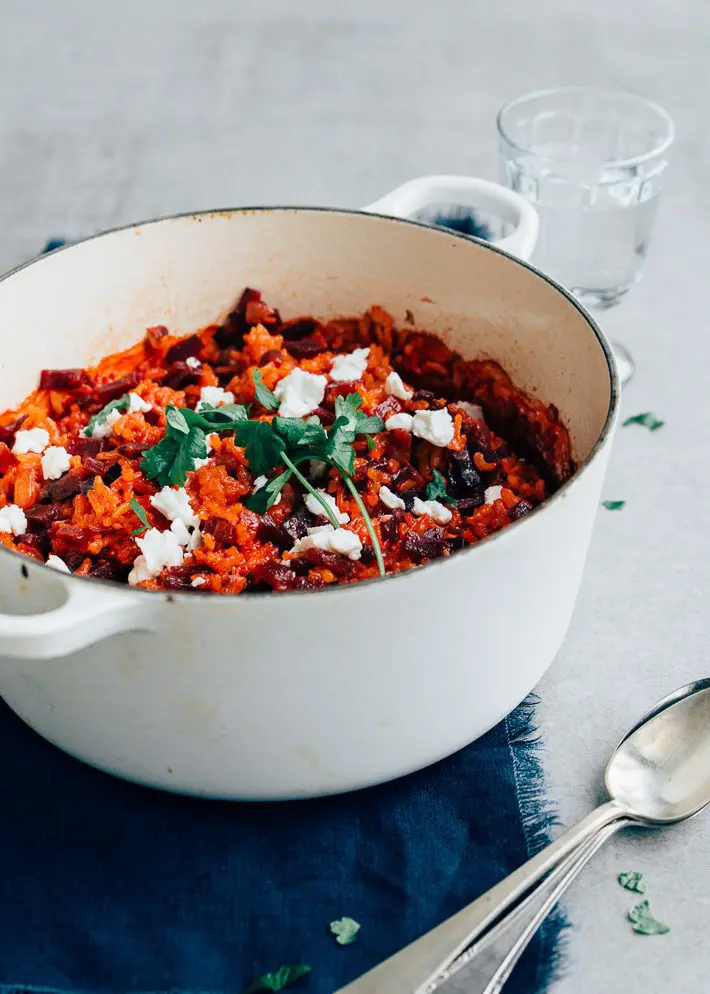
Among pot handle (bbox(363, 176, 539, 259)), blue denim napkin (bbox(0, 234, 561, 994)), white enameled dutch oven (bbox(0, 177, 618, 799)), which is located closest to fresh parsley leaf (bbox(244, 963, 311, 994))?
blue denim napkin (bbox(0, 234, 561, 994))

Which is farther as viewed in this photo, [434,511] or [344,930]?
[434,511]

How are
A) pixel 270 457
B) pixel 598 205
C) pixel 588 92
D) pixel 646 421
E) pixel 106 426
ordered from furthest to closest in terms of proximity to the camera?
1. pixel 588 92
2. pixel 598 205
3. pixel 646 421
4. pixel 106 426
5. pixel 270 457

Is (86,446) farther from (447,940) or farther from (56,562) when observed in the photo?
(447,940)

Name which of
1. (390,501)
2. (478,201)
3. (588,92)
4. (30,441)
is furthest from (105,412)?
(588,92)

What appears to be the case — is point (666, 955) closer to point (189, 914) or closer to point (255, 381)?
point (189, 914)

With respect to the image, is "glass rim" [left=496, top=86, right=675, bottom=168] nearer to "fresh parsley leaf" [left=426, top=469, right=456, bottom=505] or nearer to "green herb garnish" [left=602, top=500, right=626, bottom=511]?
"green herb garnish" [left=602, top=500, right=626, bottom=511]

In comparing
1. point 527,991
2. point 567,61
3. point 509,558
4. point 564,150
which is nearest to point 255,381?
point 509,558

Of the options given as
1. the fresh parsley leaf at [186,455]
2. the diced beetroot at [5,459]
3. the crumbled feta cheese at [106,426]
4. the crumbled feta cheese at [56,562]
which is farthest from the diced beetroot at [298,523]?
the diced beetroot at [5,459]

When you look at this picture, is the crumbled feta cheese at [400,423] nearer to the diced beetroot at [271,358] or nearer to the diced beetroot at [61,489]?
the diced beetroot at [271,358]
